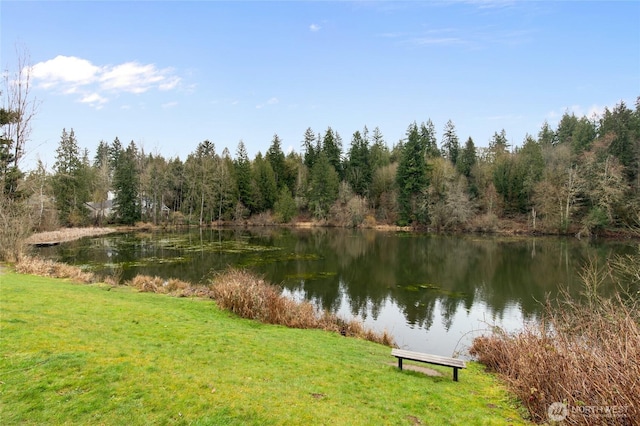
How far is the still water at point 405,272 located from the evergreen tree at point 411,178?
18890mm

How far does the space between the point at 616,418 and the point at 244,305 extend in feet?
30.8

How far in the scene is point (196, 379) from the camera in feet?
18.0

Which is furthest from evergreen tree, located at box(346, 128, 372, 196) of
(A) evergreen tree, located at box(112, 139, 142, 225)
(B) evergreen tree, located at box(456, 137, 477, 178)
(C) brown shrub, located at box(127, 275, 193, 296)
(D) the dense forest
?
(C) brown shrub, located at box(127, 275, 193, 296)

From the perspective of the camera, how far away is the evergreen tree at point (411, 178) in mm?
57938

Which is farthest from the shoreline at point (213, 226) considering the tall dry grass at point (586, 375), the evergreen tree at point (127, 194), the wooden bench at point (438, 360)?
the tall dry grass at point (586, 375)

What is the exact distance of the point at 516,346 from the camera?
8227 mm

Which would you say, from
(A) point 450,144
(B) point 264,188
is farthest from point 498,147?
(B) point 264,188

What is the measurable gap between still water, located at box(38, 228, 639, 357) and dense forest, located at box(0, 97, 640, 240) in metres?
10.4

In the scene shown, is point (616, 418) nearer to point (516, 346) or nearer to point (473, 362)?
point (516, 346)

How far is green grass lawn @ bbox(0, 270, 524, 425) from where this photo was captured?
181 inches

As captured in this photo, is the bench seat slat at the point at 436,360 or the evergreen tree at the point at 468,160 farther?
the evergreen tree at the point at 468,160

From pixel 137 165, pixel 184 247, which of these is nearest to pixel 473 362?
pixel 184 247

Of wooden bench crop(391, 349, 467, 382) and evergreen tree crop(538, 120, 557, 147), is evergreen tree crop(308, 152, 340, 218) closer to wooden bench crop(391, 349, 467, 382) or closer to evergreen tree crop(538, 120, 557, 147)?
evergreen tree crop(538, 120, 557, 147)

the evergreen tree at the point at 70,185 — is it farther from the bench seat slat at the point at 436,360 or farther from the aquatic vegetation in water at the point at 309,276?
the bench seat slat at the point at 436,360
